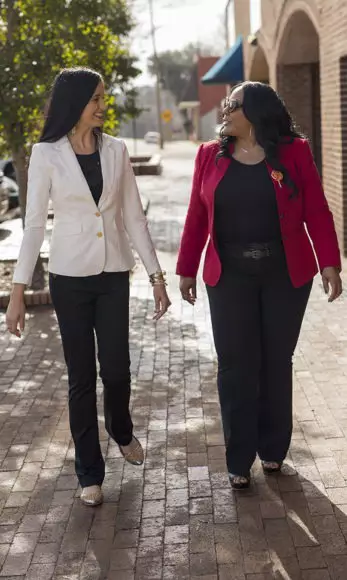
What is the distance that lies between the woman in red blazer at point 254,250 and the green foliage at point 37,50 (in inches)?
222

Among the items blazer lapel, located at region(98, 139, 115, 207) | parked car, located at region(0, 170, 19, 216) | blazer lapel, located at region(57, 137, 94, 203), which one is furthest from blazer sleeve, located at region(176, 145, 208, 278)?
parked car, located at region(0, 170, 19, 216)

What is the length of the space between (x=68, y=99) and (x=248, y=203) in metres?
0.92

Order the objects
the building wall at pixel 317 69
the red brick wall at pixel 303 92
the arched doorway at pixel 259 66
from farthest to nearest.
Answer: the arched doorway at pixel 259 66
the red brick wall at pixel 303 92
the building wall at pixel 317 69

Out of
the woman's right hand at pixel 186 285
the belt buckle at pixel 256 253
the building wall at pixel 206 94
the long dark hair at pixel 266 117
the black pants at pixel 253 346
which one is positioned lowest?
the building wall at pixel 206 94

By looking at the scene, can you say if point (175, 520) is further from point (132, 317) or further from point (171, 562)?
point (132, 317)

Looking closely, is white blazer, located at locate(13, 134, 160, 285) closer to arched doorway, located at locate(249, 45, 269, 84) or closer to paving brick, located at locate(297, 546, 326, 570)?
paving brick, located at locate(297, 546, 326, 570)

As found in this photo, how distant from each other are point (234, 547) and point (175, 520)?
1.33 feet

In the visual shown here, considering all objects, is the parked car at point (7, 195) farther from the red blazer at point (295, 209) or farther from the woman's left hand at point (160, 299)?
the red blazer at point (295, 209)

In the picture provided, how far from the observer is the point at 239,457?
4.68m

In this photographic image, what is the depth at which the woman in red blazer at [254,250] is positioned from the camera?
4.35 m

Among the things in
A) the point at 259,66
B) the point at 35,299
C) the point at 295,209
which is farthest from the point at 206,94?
the point at 295,209

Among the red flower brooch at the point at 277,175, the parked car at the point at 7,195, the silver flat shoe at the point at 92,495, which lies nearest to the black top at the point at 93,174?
the red flower brooch at the point at 277,175

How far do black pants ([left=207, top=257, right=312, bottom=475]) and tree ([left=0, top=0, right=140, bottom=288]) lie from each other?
225 inches

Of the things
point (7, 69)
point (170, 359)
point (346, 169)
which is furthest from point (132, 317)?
point (346, 169)
